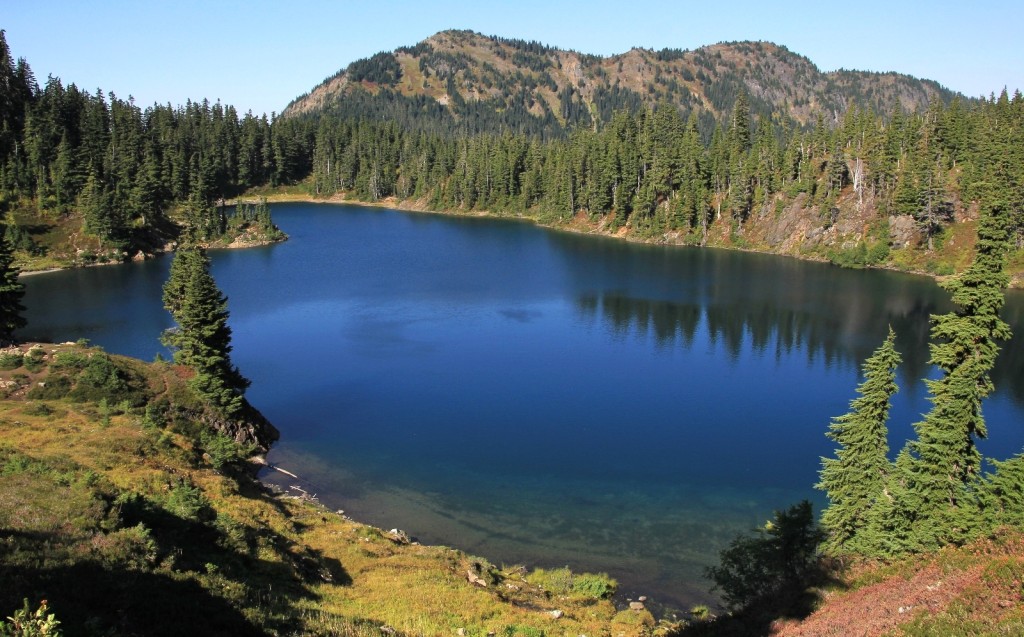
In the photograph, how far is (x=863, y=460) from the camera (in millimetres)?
30891

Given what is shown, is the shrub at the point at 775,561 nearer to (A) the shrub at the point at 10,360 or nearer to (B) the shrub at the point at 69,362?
(B) the shrub at the point at 69,362

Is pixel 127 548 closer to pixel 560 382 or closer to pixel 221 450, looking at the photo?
pixel 221 450

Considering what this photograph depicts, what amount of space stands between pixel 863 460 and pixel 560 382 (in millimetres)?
31860

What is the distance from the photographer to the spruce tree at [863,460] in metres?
30.2

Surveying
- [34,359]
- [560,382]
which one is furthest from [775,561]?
[34,359]

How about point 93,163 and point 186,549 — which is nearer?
point 186,549

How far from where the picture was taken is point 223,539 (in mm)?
26203

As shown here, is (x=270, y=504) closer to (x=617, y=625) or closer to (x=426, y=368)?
(x=617, y=625)

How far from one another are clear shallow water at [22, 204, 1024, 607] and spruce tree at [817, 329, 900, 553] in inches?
297

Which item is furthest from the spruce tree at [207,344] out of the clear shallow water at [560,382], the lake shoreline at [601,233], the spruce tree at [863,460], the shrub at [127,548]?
the lake shoreline at [601,233]

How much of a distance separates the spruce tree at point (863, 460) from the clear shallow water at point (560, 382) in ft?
24.7

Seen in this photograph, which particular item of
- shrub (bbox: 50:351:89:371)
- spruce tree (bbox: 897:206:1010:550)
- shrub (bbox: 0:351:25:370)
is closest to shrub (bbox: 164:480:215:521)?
shrub (bbox: 50:351:89:371)

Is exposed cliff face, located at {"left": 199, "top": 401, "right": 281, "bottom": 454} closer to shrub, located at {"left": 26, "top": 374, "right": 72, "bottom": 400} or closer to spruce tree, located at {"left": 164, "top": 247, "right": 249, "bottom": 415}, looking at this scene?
spruce tree, located at {"left": 164, "top": 247, "right": 249, "bottom": 415}

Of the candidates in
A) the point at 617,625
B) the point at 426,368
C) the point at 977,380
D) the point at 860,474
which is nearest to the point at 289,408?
the point at 426,368
